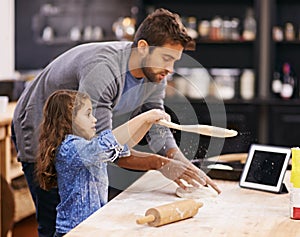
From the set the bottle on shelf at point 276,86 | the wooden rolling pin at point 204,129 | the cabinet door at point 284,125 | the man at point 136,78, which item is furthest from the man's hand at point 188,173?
the bottle on shelf at point 276,86

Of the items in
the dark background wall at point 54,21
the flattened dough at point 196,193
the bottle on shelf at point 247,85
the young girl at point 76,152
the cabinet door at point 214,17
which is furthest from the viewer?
the dark background wall at point 54,21

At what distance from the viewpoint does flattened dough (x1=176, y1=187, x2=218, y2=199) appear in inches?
89.4

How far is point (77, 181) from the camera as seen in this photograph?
2188mm

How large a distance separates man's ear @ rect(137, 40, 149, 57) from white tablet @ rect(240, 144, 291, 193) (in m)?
0.57

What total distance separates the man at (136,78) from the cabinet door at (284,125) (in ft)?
9.77

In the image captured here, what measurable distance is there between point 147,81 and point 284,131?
3.24 m

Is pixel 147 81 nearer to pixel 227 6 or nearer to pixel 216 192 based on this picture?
pixel 216 192

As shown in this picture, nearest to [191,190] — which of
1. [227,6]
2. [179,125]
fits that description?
[179,125]

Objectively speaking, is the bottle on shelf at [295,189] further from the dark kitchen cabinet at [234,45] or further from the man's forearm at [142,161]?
the dark kitchen cabinet at [234,45]

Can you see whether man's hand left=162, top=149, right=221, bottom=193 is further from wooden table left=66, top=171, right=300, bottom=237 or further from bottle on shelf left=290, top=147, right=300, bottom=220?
bottle on shelf left=290, top=147, right=300, bottom=220

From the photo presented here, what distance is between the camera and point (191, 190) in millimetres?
2295

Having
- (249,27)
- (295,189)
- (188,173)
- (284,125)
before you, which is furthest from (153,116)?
Result: (249,27)

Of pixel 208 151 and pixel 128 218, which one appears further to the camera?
pixel 208 151

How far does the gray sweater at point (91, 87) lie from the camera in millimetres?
2289
